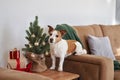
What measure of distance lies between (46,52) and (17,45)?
0.41 m

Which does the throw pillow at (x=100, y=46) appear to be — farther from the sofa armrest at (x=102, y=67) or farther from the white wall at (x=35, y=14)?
the sofa armrest at (x=102, y=67)

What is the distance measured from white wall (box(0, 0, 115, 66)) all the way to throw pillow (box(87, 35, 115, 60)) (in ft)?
1.42

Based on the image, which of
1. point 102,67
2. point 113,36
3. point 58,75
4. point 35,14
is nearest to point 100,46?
point 113,36

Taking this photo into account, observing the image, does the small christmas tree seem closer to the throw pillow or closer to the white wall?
the white wall

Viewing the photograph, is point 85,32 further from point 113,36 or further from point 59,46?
point 59,46

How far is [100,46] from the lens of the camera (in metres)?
3.02

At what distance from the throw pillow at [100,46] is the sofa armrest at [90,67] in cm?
64

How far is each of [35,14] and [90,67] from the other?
89cm

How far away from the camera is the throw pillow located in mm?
2963

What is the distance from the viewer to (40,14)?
2689 millimetres

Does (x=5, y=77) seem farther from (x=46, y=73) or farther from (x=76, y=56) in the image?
(x=76, y=56)

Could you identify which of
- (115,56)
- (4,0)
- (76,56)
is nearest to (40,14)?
(4,0)

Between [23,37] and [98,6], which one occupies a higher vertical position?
[98,6]

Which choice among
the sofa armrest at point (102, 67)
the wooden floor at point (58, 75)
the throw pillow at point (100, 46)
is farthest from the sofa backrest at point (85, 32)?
the wooden floor at point (58, 75)
